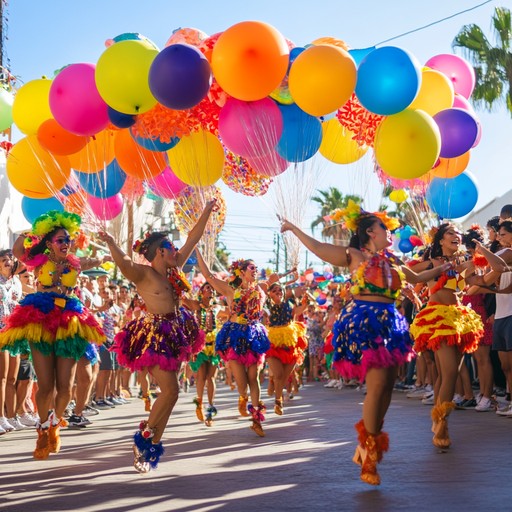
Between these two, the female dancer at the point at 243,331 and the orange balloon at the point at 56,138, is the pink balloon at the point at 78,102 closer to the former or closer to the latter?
the orange balloon at the point at 56,138

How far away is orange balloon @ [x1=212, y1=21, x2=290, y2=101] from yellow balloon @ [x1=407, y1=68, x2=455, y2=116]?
1.74 meters

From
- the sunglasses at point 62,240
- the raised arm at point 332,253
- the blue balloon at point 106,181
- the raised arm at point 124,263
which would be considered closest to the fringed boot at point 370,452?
the raised arm at point 332,253

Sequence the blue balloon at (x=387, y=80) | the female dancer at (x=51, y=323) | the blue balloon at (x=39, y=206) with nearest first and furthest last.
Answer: the female dancer at (x=51, y=323), the blue balloon at (x=387, y=80), the blue balloon at (x=39, y=206)

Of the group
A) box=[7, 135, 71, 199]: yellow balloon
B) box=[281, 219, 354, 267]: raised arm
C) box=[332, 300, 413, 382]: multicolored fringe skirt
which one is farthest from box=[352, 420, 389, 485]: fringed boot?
box=[7, 135, 71, 199]: yellow balloon

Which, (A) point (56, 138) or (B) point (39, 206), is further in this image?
(B) point (39, 206)

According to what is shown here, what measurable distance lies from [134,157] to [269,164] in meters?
1.60

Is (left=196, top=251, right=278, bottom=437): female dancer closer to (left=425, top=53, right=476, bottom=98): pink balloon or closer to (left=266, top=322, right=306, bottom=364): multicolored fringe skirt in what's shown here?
(left=266, top=322, right=306, bottom=364): multicolored fringe skirt

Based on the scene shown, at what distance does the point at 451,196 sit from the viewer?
31.3 ft

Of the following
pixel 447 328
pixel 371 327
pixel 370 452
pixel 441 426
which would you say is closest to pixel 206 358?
pixel 447 328

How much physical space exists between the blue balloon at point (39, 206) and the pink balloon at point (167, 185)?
1186 millimetres

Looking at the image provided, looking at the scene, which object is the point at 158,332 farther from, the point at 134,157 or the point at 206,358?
the point at 206,358

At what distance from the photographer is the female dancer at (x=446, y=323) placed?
23.6 feet

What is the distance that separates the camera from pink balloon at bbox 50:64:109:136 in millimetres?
8016

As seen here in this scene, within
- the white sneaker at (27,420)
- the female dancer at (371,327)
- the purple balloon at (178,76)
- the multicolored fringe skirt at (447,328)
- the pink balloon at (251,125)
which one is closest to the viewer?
the female dancer at (371,327)
